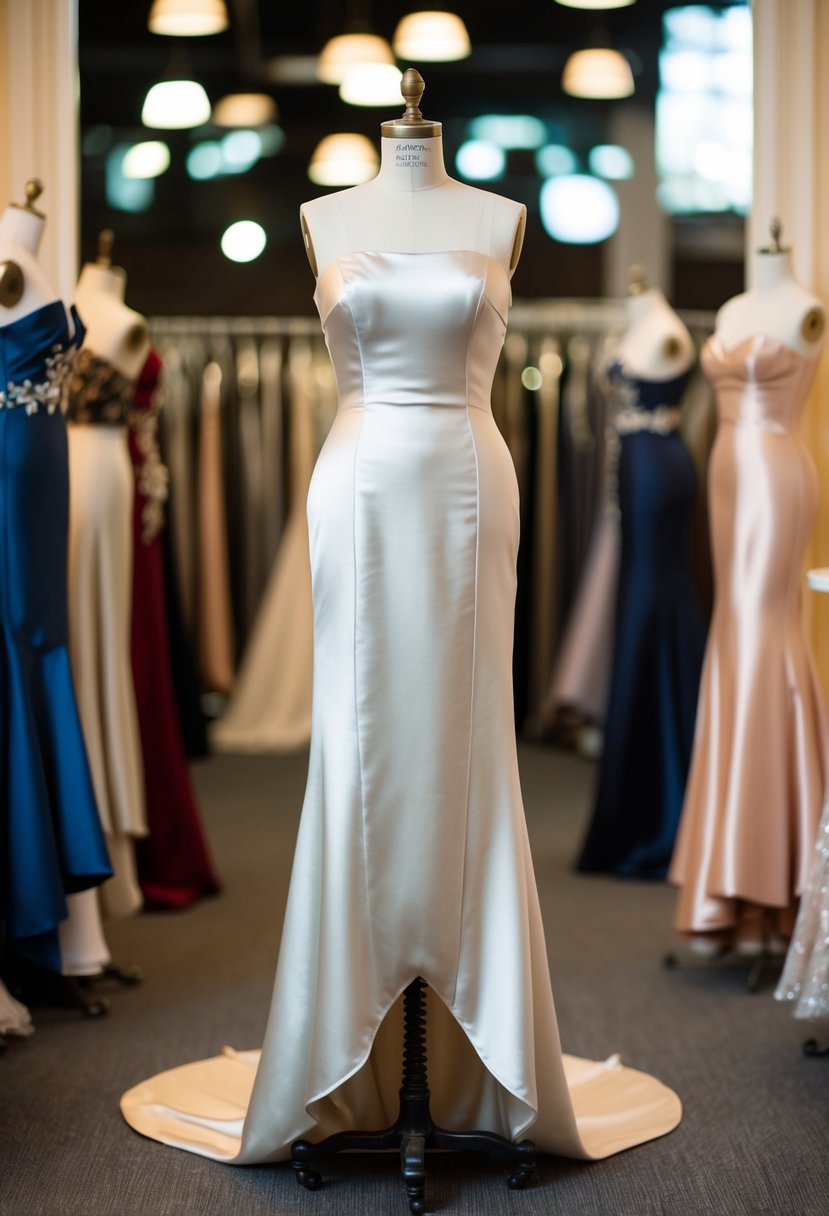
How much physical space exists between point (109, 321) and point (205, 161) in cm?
440

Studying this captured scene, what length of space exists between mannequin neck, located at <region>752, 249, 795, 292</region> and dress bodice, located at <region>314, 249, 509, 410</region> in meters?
1.59

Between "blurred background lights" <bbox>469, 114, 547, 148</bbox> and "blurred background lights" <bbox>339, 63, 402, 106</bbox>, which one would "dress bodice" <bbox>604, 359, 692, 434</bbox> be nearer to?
"blurred background lights" <bbox>339, 63, 402, 106</bbox>

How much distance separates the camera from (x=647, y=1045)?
321cm

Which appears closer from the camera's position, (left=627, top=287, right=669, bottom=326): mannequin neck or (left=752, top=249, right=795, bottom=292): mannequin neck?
(left=752, top=249, right=795, bottom=292): mannequin neck

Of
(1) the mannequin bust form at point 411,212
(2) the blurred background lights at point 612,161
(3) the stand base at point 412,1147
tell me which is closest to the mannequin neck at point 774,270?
(1) the mannequin bust form at point 411,212

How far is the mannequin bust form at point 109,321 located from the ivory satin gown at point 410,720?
1528 millimetres

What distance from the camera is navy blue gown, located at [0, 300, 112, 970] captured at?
316 cm

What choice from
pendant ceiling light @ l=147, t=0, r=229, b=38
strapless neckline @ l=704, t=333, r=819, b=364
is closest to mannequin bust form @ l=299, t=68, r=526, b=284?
strapless neckline @ l=704, t=333, r=819, b=364

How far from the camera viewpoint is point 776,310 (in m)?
3.78

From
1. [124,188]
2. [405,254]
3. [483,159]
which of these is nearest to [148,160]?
[124,188]

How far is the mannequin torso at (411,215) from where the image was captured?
98.0 inches

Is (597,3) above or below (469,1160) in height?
above

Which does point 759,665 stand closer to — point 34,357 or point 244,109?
point 34,357

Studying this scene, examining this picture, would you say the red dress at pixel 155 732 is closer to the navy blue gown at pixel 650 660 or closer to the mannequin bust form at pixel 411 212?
the navy blue gown at pixel 650 660
